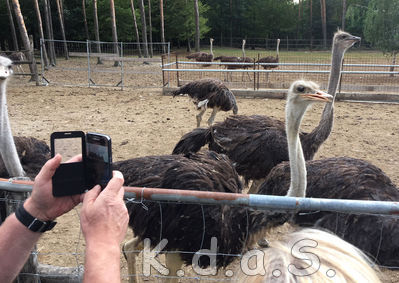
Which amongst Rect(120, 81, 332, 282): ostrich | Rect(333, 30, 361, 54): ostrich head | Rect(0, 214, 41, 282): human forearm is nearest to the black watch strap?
Rect(0, 214, 41, 282): human forearm

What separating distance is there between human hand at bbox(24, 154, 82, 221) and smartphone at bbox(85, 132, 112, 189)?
5cm

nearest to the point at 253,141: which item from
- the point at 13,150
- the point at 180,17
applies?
the point at 13,150

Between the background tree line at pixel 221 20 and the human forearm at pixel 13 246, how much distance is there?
1546cm

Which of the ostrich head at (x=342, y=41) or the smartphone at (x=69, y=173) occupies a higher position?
the ostrich head at (x=342, y=41)

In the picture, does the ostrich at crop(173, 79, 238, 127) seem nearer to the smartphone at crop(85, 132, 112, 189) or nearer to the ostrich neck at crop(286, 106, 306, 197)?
the ostrich neck at crop(286, 106, 306, 197)

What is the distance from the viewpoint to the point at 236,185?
9.63ft

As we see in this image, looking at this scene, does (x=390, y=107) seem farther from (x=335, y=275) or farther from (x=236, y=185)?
(x=335, y=275)

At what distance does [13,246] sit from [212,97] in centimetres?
618

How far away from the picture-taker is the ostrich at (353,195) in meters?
2.39

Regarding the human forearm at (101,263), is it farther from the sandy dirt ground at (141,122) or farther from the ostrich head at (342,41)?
the ostrich head at (342,41)

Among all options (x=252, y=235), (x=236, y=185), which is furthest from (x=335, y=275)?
(x=236, y=185)

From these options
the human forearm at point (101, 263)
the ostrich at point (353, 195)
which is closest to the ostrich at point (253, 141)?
the ostrich at point (353, 195)

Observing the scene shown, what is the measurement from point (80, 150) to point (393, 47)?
15509 mm

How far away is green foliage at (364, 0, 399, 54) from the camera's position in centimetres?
1456
